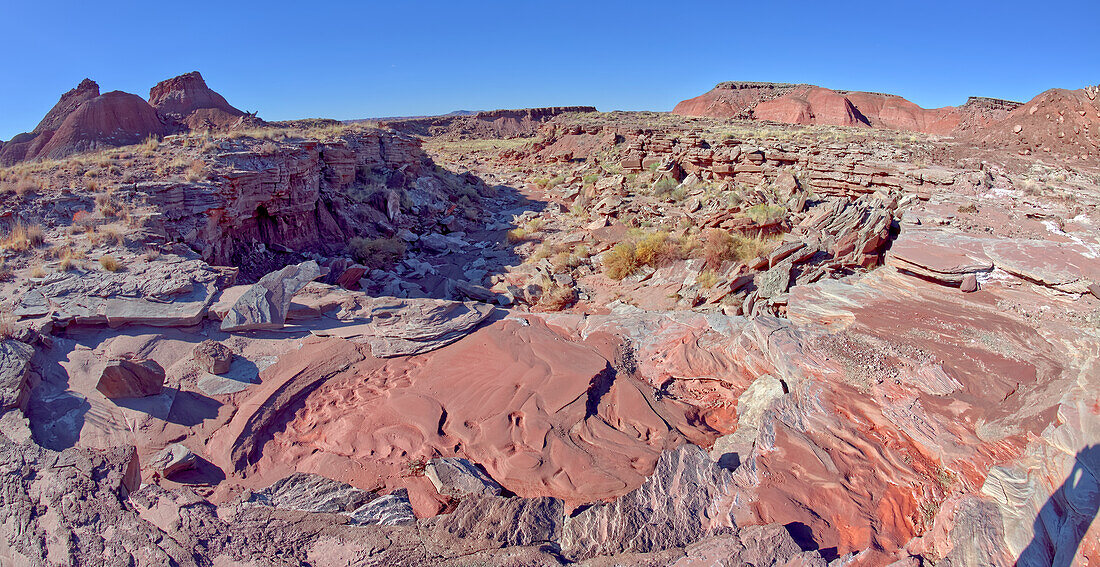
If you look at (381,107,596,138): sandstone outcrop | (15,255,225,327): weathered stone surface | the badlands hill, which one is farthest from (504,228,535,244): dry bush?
(381,107,596,138): sandstone outcrop

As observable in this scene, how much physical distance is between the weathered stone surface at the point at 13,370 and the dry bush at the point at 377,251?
744cm

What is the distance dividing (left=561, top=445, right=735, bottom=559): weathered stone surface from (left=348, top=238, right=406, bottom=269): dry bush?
1005 cm

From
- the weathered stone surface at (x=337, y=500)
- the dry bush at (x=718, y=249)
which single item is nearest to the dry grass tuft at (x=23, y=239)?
the weathered stone surface at (x=337, y=500)

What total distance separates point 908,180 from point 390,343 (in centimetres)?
1344

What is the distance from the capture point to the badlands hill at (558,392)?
11.3 ft

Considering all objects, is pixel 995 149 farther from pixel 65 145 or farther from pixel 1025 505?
pixel 65 145

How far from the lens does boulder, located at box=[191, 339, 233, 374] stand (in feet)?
17.9

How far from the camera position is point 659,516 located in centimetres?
368

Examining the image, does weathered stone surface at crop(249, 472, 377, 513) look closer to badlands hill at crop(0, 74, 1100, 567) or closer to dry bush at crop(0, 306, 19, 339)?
badlands hill at crop(0, 74, 1100, 567)

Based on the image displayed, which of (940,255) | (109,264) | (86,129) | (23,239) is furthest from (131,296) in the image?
(86,129)

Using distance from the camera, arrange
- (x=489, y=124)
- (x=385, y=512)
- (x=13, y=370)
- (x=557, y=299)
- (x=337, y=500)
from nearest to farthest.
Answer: (x=385, y=512)
(x=337, y=500)
(x=13, y=370)
(x=557, y=299)
(x=489, y=124)

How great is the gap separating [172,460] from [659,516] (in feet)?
13.7

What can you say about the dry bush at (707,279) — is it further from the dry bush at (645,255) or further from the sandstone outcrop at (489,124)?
the sandstone outcrop at (489,124)

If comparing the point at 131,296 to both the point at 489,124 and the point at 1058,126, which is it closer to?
the point at 1058,126
